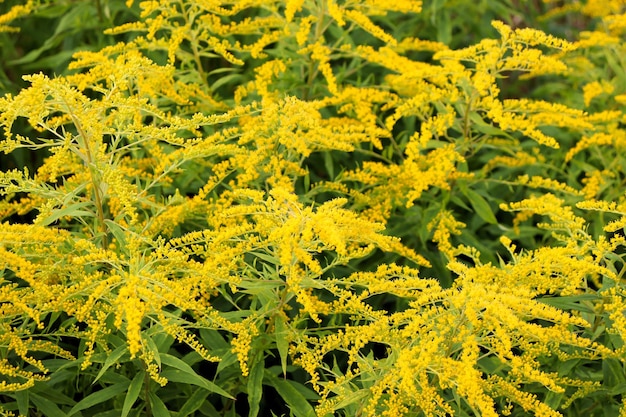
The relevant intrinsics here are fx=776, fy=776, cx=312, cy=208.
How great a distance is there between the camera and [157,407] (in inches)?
130

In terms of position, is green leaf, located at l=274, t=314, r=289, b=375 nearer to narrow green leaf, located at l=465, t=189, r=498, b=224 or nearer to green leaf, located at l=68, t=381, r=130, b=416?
green leaf, located at l=68, t=381, r=130, b=416

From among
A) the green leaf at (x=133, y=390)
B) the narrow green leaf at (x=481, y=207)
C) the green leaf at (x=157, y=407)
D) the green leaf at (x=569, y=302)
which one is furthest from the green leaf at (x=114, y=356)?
the narrow green leaf at (x=481, y=207)

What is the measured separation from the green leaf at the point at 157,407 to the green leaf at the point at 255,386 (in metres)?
0.35

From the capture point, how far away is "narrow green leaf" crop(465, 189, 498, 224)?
4.37 metres

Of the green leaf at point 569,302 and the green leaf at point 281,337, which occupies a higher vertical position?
the green leaf at point 281,337

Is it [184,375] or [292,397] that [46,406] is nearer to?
[184,375]

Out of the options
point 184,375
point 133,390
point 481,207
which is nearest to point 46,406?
point 133,390

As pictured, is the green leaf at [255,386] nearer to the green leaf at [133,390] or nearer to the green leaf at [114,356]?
the green leaf at [133,390]

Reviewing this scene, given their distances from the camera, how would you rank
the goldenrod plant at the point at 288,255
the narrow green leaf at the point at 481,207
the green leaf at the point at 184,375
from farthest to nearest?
the narrow green leaf at the point at 481,207, the green leaf at the point at 184,375, the goldenrod plant at the point at 288,255

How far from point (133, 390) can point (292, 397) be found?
68 centimetres

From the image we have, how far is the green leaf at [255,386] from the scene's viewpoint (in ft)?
10.6

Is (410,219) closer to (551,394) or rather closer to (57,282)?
(551,394)

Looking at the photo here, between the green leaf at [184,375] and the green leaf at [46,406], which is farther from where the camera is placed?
the green leaf at [46,406]

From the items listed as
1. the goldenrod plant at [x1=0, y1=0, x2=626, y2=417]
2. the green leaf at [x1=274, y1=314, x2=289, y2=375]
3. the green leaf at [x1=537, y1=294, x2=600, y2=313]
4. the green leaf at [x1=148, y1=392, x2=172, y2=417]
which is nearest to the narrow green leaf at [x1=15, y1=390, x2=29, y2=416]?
the goldenrod plant at [x1=0, y1=0, x2=626, y2=417]
